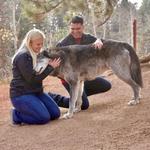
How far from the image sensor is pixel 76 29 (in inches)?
290

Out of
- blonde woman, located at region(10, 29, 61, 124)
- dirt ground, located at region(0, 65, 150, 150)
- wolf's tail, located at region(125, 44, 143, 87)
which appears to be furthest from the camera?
wolf's tail, located at region(125, 44, 143, 87)

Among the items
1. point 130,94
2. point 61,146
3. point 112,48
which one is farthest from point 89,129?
point 130,94

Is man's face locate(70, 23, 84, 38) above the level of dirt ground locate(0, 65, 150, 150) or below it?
above

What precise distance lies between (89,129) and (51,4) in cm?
810

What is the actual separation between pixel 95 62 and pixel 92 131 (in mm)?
1649

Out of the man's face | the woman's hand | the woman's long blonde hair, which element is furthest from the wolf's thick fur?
the woman's long blonde hair

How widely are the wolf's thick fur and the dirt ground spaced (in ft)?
1.41

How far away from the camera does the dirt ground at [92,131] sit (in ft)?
17.5

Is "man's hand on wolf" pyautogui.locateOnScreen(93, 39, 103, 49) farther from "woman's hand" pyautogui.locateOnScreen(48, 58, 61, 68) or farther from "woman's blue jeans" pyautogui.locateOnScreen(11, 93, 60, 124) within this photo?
"woman's blue jeans" pyautogui.locateOnScreen(11, 93, 60, 124)

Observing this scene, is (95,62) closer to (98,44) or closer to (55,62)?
(98,44)

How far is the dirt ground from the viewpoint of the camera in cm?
534

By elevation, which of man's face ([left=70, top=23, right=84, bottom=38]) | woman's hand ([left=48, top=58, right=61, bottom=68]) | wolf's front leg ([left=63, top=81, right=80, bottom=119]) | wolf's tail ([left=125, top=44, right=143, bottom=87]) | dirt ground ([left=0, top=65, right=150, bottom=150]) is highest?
man's face ([left=70, top=23, right=84, bottom=38])

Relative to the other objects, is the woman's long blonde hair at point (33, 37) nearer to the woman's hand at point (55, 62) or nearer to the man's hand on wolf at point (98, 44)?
the woman's hand at point (55, 62)

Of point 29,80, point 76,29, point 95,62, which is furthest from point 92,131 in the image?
point 76,29
